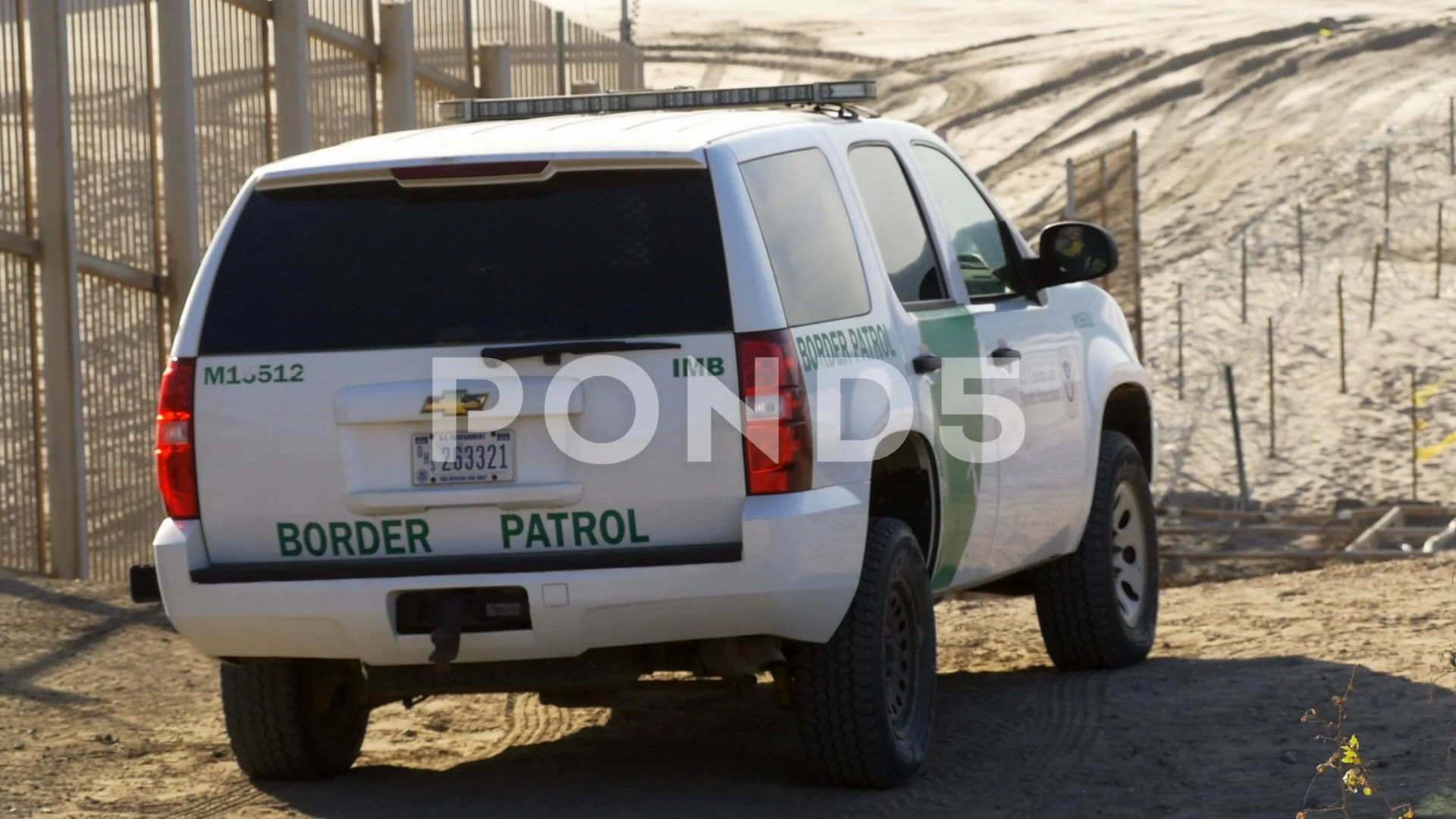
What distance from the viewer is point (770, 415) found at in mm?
5723

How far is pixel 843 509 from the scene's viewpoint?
5.94 meters

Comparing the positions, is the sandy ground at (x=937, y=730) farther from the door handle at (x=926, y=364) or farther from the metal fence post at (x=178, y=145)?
the metal fence post at (x=178, y=145)

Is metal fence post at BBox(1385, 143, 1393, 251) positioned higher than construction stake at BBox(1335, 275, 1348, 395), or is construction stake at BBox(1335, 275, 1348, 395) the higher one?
metal fence post at BBox(1385, 143, 1393, 251)

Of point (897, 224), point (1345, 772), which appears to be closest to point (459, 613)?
point (897, 224)

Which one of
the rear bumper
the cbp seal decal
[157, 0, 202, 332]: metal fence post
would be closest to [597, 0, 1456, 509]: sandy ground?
[157, 0, 202, 332]: metal fence post

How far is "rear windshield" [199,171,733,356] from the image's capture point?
230 inches

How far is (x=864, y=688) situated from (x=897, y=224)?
1609 mm

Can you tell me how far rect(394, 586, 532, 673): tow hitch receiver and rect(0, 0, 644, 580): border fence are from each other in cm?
518

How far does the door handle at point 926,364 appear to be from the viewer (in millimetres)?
6616

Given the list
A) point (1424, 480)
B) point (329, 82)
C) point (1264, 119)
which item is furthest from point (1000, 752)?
point (1264, 119)

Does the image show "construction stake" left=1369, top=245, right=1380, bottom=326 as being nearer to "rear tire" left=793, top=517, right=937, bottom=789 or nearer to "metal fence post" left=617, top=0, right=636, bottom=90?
"metal fence post" left=617, top=0, right=636, bottom=90

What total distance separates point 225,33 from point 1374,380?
2047 cm

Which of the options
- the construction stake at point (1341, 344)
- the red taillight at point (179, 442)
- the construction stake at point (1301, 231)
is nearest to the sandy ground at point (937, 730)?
the red taillight at point (179, 442)

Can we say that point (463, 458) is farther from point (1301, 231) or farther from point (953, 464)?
point (1301, 231)
